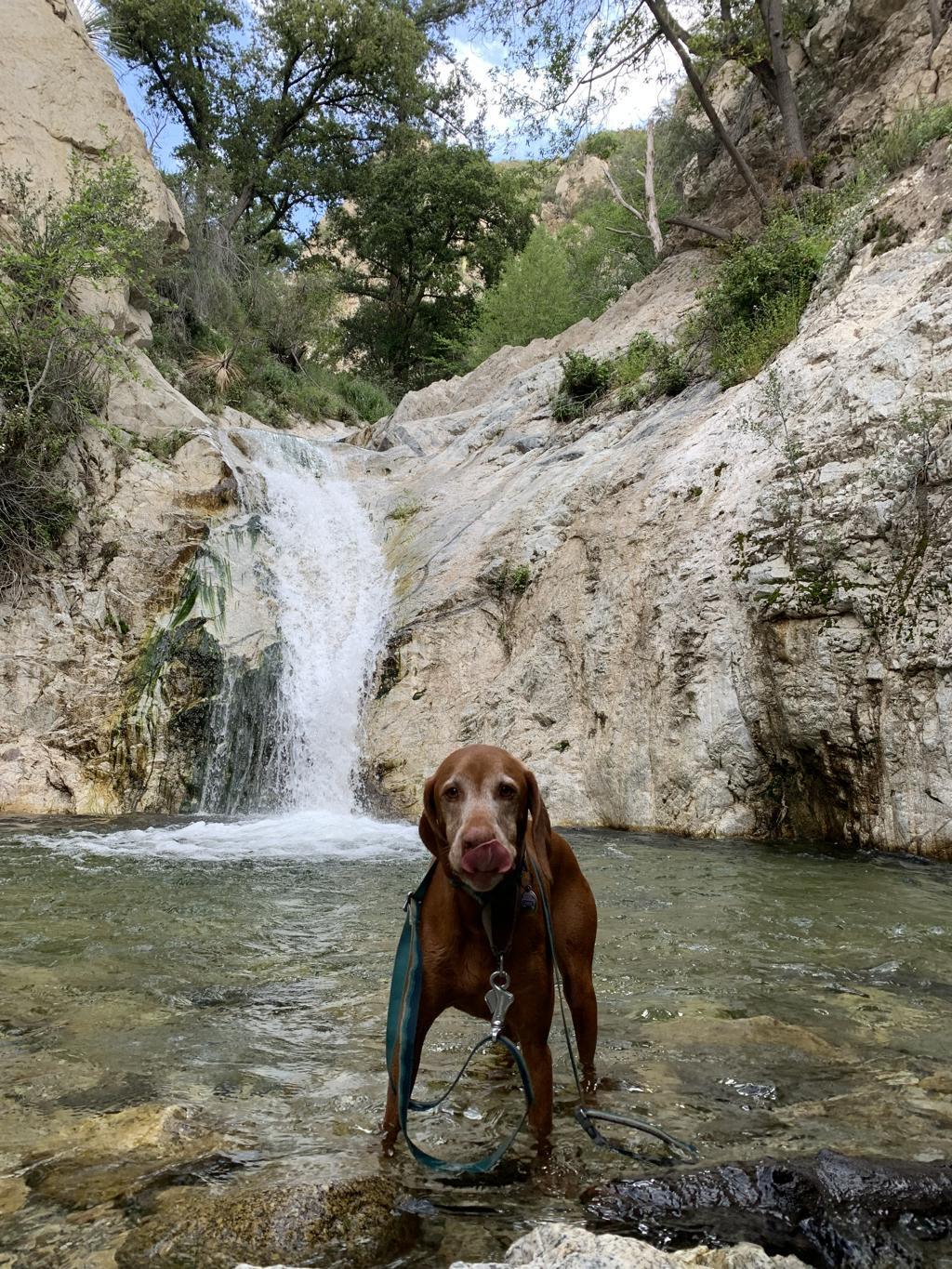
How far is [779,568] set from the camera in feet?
27.0

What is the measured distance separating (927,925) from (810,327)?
25.9 feet

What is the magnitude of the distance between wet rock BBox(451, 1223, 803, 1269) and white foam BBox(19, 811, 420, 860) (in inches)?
239

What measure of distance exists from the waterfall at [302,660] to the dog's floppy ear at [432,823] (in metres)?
8.17

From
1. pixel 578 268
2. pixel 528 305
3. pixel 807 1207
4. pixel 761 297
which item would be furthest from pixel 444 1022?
pixel 578 268

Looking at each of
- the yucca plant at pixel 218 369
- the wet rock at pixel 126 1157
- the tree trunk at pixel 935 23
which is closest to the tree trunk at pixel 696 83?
the tree trunk at pixel 935 23

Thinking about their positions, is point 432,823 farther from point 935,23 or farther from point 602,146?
point 602,146

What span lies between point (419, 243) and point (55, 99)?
15.8 meters

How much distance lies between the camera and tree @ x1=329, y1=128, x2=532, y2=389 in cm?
3020

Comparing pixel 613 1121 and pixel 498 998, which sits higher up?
pixel 498 998

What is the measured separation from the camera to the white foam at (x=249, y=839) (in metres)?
7.80

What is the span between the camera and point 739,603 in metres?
8.42

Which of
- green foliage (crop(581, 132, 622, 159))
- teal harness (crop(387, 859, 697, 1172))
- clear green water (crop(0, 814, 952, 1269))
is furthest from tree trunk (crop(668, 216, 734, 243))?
teal harness (crop(387, 859, 697, 1172))

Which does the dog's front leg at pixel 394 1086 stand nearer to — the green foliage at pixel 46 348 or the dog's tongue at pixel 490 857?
the dog's tongue at pixel 490 857

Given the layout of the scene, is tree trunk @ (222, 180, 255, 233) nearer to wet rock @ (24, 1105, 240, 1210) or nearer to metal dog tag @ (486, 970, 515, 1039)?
wet rock @ (24, 1105, 240, 1210)
